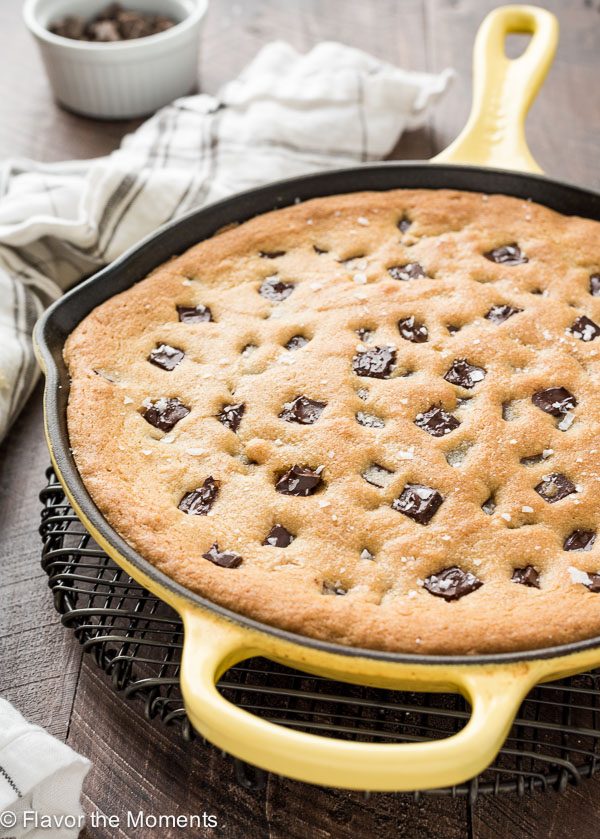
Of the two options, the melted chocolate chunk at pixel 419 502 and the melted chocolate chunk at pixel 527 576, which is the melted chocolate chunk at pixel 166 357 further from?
the melted chocolate chunk at pixel 527 576

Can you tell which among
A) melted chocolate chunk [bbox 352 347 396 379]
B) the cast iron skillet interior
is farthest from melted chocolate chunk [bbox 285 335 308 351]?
the cast iron skillet interior

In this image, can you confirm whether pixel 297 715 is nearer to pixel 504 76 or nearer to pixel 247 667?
pixel 247 667

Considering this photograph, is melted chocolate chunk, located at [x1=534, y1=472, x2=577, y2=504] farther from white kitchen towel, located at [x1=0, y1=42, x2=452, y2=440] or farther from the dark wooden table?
white kitchen towel, located at [x1=0, y1=42, x2=452, y2=440]

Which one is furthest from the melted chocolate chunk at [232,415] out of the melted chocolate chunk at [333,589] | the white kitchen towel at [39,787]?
the white kitchen towel at [39,787]

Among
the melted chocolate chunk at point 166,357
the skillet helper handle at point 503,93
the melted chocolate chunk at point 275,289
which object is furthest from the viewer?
the skillet helper handle at point 503,93

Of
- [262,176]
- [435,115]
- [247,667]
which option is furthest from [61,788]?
[435,115]

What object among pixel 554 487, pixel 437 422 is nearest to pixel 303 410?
pixel 437 422
